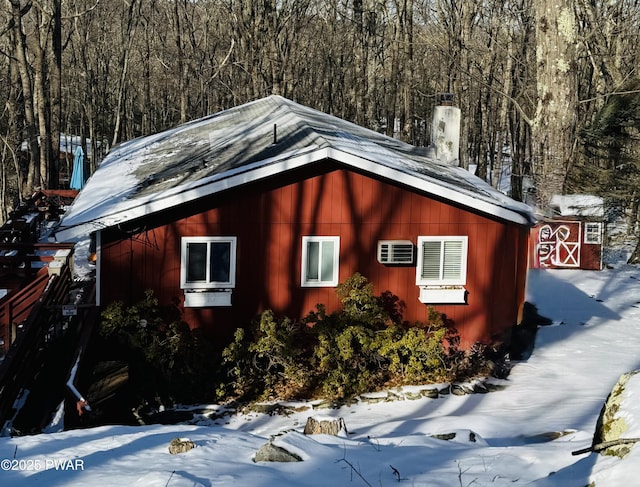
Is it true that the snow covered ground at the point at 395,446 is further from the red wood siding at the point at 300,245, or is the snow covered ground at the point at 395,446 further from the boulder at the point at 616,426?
the red wood siding at the point at 300,245

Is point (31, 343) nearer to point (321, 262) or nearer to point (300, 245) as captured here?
point (300, 245)

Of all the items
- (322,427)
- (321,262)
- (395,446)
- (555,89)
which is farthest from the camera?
(321,262)

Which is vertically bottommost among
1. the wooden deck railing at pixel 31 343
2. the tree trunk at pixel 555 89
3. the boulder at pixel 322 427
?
the boulder at pixel 322 427

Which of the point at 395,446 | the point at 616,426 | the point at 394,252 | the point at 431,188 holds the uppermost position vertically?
the point at 431,188

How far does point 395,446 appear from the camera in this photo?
26.3 feet

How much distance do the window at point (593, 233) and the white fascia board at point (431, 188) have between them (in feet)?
22.8

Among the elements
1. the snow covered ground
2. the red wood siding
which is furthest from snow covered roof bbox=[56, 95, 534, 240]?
the snow covered ground

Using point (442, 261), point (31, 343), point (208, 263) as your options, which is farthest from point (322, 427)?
point (442, 261)

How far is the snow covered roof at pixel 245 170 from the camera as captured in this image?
1203cm

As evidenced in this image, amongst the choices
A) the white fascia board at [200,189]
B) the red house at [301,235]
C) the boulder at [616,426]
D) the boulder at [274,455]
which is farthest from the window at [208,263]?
the boulder at [616,426]

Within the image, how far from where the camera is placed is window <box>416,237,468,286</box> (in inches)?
529

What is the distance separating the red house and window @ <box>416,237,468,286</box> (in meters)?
0.02

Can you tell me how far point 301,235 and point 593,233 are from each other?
33.5 feet

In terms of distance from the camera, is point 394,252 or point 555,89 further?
point 394,252
